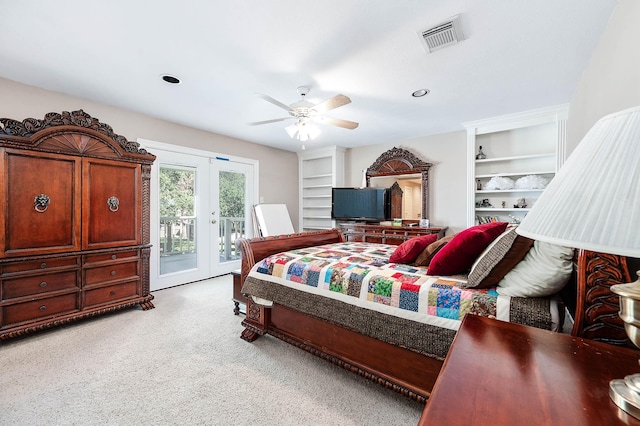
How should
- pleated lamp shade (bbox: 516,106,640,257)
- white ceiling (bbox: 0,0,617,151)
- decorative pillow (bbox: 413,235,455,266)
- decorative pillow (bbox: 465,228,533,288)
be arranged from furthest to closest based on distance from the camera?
1. decorative pillow (bbox: 413,235,455,266)
2. white ceiling (bbox: 0,0,617,151)
3. decorative pillow (bbox: 465,228,533,288)
4. pleated lamp shade (bbox: 516,106,640,257)

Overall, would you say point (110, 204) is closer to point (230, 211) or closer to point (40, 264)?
point (40, 264)

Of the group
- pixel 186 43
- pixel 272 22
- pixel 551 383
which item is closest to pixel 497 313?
pixel 551 383

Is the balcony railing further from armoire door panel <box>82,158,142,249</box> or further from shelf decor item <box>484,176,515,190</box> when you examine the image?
shelf decor item <box>484,176,515,190</box>

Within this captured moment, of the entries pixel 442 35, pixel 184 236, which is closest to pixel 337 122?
pixel 442 35

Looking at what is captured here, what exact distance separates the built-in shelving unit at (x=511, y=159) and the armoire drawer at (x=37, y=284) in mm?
4947

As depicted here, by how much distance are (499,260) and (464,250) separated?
278 mm

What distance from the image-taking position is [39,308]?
8.19ft

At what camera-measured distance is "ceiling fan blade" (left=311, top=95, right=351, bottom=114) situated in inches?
96.0

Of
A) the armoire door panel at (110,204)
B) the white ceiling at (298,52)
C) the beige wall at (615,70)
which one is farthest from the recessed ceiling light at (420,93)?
the armoire door panel at (110,204)

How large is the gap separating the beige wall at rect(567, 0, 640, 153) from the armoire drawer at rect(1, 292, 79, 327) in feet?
14.6

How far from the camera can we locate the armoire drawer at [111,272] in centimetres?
279

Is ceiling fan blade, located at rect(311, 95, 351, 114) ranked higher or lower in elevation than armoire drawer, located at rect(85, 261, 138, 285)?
higher

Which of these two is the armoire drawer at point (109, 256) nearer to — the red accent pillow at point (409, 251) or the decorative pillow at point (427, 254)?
the red accent pillow at point (409, 251)

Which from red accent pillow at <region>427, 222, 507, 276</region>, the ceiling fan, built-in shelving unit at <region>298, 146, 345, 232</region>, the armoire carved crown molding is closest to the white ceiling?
the ceiling fan
